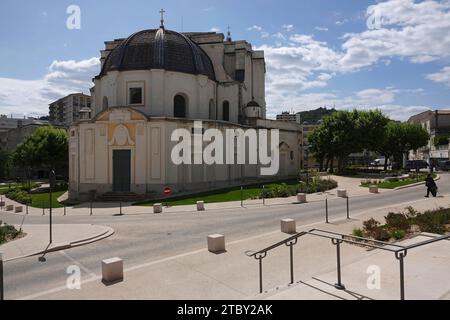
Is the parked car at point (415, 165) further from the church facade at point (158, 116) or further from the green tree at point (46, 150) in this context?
the green tree at point (46, 150)

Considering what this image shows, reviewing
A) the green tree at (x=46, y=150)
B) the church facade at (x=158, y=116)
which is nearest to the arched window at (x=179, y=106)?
the church facade at (x=158, y=116)

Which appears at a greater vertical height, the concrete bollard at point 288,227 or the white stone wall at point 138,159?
the white stone wall at point 138,159

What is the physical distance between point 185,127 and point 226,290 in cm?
2845

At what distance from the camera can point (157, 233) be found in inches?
695

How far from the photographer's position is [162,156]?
35.1 metres

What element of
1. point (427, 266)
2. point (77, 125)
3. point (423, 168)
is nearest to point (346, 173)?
point (423, 168)

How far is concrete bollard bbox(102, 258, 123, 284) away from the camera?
10.3 m

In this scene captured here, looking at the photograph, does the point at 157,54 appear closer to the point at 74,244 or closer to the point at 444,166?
Result: the point at 74,244

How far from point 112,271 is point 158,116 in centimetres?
2939

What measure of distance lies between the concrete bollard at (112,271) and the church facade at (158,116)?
2470 centimetres

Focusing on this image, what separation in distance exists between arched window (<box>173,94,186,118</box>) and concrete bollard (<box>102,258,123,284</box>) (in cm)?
3161

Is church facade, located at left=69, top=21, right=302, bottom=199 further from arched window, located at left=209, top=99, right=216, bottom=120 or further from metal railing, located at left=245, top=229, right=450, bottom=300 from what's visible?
metal railing, located at left=245, top=229, right=450, bottom=300

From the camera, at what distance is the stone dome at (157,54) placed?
39.7m

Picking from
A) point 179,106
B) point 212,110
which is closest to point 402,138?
point 212,110
